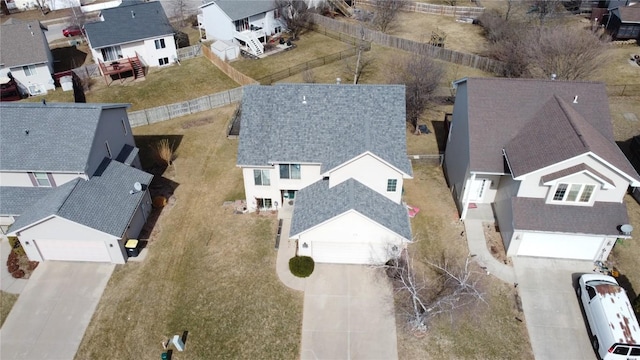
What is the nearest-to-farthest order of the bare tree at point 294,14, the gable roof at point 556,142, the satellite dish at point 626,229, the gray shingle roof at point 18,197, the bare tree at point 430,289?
1. the bare tree at point 430,289
2. the satellite dish at point 626,229
3. the gable roof at point 556,142
4. the gray shingle roof at point 18,197
5. the bare tree at point 294,14

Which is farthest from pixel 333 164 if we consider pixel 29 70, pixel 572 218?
pixel 29 70

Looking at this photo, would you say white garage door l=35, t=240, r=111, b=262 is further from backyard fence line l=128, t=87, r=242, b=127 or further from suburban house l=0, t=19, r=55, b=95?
suburban house l=0, t=19, r=55, b=95

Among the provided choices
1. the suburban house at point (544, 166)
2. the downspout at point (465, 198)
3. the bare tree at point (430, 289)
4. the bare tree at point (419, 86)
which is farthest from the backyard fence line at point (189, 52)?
the bare tree at point (430, 289)

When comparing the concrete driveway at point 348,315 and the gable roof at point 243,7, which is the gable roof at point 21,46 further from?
the concrete driveway at point 348,315

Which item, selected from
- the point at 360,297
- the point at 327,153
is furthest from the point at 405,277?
the point at 327,153

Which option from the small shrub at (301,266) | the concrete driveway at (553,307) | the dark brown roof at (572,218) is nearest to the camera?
the concrete driveway at (553,307)

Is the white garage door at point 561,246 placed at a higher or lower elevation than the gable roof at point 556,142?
lower
